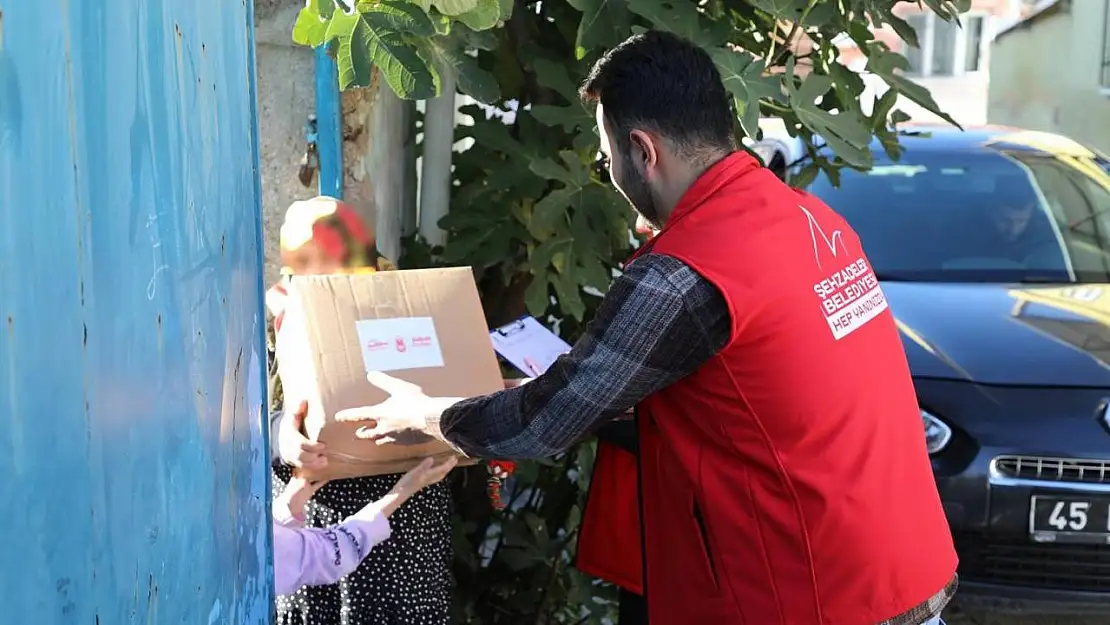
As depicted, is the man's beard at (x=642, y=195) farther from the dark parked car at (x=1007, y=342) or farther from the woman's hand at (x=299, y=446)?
the dark parked car at (x=1007, y=342)

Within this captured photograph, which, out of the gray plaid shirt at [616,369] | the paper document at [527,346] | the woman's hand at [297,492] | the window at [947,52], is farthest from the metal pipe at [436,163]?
the window at [947,52]

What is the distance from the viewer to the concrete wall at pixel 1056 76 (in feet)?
48.1

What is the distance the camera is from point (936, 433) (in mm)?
3988

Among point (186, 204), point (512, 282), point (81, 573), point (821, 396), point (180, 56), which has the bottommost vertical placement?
point (512, 282)

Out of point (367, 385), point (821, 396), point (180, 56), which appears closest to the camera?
point (180, 56)

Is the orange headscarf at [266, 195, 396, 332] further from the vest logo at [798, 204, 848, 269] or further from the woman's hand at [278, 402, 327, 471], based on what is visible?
the vest logo at [798, 204, 848, 269]

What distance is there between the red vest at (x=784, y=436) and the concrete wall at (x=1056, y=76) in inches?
538

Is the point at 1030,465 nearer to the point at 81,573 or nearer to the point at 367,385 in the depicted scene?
the point at 367,385

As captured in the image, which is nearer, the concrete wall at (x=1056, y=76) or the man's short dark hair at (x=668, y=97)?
the man's short dark hair at (x=668, y=97)

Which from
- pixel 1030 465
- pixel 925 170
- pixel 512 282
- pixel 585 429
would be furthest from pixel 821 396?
pixel 925 170

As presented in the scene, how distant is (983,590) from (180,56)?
11.6ft

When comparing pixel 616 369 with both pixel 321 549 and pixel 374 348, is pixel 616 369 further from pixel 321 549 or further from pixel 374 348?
pixel 321 549

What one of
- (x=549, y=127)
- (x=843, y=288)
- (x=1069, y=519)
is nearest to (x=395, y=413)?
(x=843, y=288)

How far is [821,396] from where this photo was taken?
1830 millimetres
